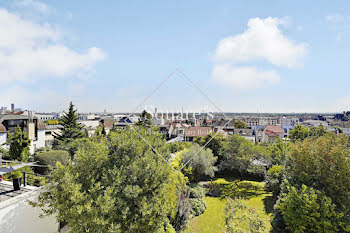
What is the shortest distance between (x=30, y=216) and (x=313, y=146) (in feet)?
41.4

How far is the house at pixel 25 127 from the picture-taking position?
25.1 metres

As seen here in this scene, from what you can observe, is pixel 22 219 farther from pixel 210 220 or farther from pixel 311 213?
pixel 311 213

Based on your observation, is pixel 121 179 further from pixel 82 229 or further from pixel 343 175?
pixel 343 175

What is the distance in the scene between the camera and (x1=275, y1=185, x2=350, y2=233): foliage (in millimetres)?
7145

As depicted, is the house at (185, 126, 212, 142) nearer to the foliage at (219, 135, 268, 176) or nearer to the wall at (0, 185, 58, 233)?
the foliage at (219, 135, 268, 176)

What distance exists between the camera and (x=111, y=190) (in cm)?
528

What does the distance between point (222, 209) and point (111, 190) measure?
1005 cm

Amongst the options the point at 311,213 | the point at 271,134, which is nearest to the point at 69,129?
the point at 311,213

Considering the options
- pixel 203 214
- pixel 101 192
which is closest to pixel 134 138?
pixel 101 192

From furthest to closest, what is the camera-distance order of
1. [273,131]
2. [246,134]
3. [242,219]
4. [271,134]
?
1. [246,134]
2. [273,131]
3. [271,134]
4. [242,219]

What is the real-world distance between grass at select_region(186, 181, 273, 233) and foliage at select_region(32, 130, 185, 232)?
12.9ft

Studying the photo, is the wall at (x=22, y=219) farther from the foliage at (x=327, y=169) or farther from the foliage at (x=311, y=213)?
the foliage at (x=327, y=169)

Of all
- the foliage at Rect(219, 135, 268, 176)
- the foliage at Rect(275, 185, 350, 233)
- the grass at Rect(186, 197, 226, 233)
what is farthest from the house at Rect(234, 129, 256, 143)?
the foliage at Rect(275, 185, 350, 233)

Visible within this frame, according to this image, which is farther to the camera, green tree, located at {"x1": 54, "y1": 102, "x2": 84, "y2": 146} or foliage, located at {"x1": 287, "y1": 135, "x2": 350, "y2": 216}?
green tree, located at {"x1": 54, "y1": 102, "x2": 84, "y2": 146}
